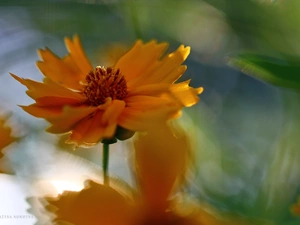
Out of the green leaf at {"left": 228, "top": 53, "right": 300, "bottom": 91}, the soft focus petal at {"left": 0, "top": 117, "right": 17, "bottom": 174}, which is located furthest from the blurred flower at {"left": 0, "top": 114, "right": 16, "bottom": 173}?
the green leaf at {"left": 228, "top": 53, "right": 300, "bottom": 91}

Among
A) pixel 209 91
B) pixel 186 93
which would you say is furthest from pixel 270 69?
pixel 209 91

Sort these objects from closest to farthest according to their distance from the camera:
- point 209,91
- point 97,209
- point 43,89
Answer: point 97,209 → point 43,89 → point 209,91

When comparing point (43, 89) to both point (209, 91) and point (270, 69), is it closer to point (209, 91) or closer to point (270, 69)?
point (270, 69)

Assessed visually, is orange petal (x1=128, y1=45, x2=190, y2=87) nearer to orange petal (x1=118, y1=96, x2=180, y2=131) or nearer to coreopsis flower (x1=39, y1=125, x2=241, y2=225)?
orange petal (x1=118, y1=96, x2=180, y2=131)

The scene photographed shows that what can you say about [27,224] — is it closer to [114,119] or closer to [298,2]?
[114,119]

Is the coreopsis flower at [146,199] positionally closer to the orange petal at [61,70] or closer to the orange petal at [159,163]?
the orange petal at [159,163]

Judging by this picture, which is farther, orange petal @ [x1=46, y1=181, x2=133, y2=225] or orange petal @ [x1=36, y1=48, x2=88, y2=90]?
orange petal @ [x1=36, y1=48, x2=88, y2=90]
